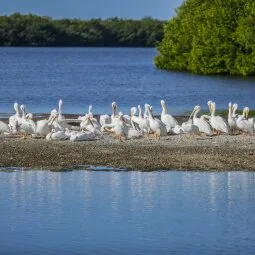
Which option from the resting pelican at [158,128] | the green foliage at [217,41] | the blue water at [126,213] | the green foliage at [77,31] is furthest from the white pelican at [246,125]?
the green foliage at [77,31]

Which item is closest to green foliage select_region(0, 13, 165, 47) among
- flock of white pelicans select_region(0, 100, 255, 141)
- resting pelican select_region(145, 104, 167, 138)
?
flock of white pelicans select_region(0, 100, 255, 141)

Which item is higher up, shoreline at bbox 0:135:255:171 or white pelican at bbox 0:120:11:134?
white pelican at bbox 0:120:11:134

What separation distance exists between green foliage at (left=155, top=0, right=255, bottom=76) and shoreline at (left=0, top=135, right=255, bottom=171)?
38.7 meters

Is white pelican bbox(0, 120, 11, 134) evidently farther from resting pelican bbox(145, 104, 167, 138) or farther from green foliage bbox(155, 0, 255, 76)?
green foliage bbox(155, 0, 255, 76)

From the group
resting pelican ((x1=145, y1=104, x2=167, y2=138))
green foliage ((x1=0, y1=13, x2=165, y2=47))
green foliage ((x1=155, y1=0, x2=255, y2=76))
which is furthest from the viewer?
green foliage ((x1=0, y1=13, x2=165, y2=47))

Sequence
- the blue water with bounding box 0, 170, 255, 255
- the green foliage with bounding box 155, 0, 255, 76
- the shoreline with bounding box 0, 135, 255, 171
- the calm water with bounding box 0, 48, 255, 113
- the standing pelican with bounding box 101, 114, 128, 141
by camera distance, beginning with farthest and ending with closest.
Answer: the green foliage with bounding box 155, 0, 255, 76 → the calm water with bounding box 0, 48, 255, 113 → the standing pelican with bounding box 101, 114, 128, 141 → the shoreline with bounding box 0, 135, 255, 171 → the blue water with bounding box 0, 170, 255, 255

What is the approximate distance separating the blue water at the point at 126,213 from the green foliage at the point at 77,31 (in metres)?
125

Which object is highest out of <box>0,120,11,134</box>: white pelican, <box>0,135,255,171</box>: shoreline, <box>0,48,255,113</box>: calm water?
<box>0,120,11,134</box>: white pelican

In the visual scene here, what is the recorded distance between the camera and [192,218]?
1544 cm

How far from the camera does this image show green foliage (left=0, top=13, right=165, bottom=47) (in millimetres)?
146125

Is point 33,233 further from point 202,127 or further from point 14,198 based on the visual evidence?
point 202,127

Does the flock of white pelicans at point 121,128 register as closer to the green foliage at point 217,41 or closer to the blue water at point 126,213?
the blue water at point 126,213

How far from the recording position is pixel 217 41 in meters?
64.1

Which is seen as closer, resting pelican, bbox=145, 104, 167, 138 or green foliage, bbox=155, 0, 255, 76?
resting pelican, bbox=145, 104, 167, 138
